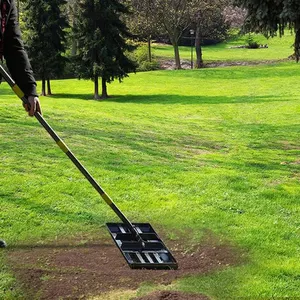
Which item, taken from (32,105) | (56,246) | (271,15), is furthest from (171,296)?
(271,15)

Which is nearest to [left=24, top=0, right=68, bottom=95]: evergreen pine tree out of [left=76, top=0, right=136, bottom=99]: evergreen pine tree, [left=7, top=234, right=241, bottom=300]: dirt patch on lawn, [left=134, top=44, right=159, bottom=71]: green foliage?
[left=76, top=0, right=136, bottom=99]: evergreen pine tree

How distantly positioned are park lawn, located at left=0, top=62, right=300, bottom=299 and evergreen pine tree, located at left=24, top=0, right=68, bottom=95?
13.4 m

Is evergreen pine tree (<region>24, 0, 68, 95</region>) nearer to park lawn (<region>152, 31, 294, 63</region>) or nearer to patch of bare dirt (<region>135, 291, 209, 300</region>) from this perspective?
park lawn (<region>152, 31, 294, 63</region>)

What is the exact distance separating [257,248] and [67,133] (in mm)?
7842

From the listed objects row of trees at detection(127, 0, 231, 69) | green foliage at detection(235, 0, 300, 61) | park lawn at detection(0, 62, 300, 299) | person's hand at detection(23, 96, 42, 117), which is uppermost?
row of trees at detection(127, 0, 231, 69)

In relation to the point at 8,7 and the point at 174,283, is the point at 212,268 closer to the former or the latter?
the point at 174,283

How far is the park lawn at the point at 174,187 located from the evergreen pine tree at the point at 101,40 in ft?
34.5

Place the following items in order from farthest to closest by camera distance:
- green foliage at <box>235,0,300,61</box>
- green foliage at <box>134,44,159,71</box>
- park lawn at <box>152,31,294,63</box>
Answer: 1. park lawn at <box>152,31,294,63</box>
2. green foliage at <box>134,44,159,71</box>
3. green foliage at <box>235,0,300,61</box>

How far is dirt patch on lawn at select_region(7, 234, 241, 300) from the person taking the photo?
3836 mm

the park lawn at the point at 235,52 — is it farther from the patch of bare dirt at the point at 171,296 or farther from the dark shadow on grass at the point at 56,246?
the patch of bare dirt at the point at 171,296

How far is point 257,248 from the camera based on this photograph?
4.82 metres

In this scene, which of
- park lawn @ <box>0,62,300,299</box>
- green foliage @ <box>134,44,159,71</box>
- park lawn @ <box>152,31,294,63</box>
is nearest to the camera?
park lawn @ <box>0,62,300,299</box>

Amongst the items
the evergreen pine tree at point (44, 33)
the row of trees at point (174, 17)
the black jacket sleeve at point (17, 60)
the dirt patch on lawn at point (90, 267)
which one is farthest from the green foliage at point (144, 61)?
the black jacket sleeve at point (17, 60)

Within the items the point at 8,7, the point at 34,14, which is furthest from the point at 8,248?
the point at 34,14
